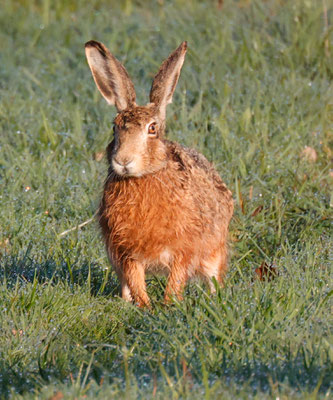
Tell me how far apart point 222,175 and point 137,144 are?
1742 mm

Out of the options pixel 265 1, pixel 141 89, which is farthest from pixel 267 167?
pixel 265 1

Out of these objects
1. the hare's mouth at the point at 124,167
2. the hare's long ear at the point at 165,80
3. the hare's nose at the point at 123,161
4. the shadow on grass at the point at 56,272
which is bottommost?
the shadow on grass at the point at 56,272

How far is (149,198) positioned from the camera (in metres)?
4.08

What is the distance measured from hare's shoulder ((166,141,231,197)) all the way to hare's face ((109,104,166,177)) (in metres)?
0.20

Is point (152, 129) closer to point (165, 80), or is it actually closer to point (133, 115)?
point (133, 115)

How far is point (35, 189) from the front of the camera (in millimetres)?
5699

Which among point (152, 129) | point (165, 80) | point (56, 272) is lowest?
point (56, 272)

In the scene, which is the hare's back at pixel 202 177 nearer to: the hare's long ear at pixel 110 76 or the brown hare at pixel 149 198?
the brown hare at pixel 149 198

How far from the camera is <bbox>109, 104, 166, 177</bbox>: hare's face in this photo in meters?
3.82

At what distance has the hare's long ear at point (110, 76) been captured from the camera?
4.23 meters

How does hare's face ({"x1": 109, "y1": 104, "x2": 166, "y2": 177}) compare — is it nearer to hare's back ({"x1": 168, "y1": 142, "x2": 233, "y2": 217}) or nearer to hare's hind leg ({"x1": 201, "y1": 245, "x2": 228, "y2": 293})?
hare's back ({"x1": 168, "y1": 142, "x2": 233, "y2": 217})

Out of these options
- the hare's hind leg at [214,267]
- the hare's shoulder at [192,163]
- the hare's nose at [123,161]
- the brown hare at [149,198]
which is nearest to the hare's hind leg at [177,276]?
the brown hare at [149,198]

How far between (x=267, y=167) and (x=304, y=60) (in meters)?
1.85

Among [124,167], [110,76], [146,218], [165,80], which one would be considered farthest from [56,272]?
[165,80]
